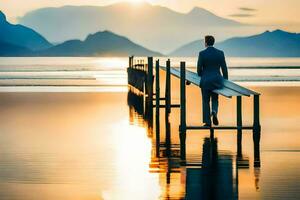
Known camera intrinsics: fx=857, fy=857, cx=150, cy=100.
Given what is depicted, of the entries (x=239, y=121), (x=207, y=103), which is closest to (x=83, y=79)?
(x=207, y=103)

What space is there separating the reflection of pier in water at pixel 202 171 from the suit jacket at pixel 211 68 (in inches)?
48.3

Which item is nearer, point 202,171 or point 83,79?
point 202,171

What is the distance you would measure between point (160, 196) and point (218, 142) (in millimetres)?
7042

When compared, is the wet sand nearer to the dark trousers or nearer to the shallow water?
the dark trousers

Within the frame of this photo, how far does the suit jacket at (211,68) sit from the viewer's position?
17.2 metres

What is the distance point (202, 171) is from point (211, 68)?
14.5 ft

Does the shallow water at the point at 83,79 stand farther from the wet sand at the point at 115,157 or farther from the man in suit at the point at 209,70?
the man in suit at the point at 209,70

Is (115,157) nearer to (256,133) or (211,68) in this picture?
(256,133)

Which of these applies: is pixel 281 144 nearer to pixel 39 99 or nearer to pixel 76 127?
pixel 76 127

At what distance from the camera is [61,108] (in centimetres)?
2897

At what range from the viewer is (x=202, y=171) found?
43.6 ft

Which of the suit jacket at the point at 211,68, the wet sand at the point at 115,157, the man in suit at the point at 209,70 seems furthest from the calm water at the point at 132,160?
the suit jacket at the point at 211,68

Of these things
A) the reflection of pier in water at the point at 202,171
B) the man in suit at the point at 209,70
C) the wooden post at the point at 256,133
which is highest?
the man in suit at the point at 209,70

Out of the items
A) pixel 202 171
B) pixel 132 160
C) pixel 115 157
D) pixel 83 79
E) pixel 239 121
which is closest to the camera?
pixel 202 171
